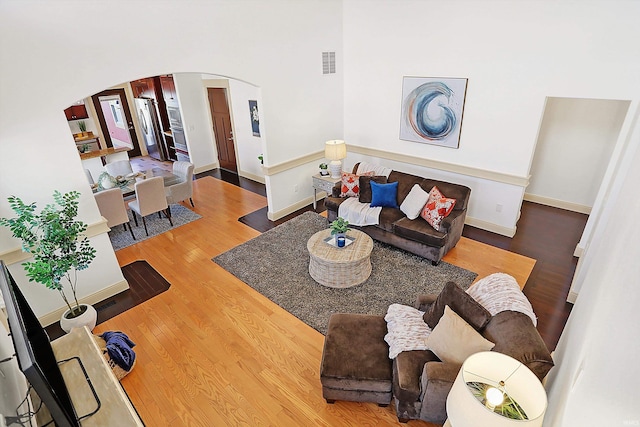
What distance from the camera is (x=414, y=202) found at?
499 cm

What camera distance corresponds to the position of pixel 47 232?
10.9ft

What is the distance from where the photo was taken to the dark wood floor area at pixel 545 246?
3.89 m

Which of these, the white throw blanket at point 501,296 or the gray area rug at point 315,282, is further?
the gray area rug at point 315,282

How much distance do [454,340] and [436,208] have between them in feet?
8.29

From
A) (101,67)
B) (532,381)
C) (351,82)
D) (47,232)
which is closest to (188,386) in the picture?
(47,232)

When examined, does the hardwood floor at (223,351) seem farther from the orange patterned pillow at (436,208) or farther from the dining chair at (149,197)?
the dining chair at (149,197)

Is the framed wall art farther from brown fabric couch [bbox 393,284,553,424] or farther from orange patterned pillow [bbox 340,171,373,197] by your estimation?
brown fabric couch [bbox 393,284,553,424]

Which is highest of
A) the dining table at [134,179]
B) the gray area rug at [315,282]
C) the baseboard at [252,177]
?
the dining table at [134,179]

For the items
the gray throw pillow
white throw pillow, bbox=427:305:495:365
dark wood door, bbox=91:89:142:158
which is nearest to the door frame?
dark wood door, bbox=91:89:142:158

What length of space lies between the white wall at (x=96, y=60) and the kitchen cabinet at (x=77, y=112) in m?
6.52

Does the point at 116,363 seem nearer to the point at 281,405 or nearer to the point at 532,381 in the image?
the point at 281,405

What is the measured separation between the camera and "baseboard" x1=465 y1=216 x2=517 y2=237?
17.5ft

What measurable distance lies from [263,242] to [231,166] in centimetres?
391

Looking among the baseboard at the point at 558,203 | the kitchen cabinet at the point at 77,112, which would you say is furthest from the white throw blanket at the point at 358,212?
the kitchen cabinet at the point at 77,112
